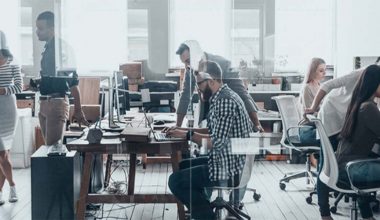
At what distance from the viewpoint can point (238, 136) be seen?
11.9 feet

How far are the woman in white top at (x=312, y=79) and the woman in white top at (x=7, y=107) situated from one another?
7.08 ft

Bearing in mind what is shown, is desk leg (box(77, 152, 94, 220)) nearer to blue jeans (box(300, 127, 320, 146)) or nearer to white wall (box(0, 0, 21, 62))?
white wall (box(0, 0, 21, 62))

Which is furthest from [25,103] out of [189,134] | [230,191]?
[230,191]

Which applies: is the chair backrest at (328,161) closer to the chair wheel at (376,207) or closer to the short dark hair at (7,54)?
the chair wheel at (376,207)

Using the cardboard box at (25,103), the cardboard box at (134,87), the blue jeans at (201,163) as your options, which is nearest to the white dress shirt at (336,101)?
the blue jeans at (201,163)

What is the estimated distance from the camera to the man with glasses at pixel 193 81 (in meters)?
3.70

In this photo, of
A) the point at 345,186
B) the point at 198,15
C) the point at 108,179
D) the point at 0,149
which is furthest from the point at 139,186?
the point at 345,186

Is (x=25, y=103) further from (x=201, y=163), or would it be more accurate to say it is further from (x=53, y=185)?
(x=201, y=163)

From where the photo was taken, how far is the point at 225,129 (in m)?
3.53

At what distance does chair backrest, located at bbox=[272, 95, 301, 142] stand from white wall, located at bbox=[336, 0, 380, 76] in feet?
1.54

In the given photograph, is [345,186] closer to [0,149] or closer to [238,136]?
[238,136]

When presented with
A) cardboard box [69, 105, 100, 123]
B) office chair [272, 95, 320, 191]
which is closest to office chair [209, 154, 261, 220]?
office chair [272, 95, 320, 191]

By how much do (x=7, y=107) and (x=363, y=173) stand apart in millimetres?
2712

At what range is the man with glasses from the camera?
146 inches
